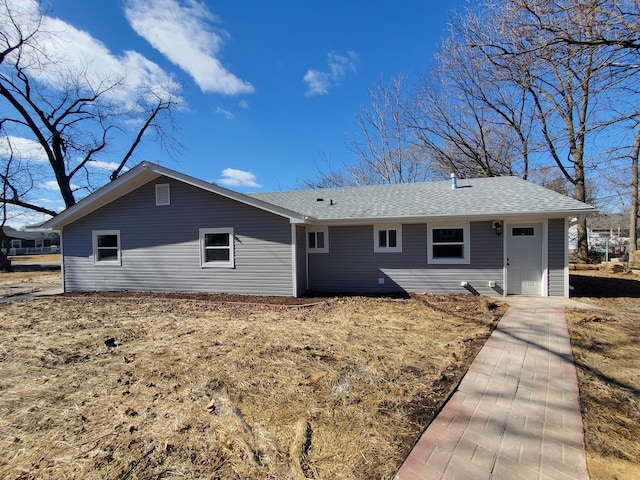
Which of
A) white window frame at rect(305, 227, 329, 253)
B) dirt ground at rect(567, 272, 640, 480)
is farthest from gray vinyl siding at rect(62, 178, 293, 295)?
dirt ground at rect(567, 272, 640, 480)

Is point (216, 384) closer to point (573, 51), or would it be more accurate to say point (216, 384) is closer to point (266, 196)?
point (573, 51)

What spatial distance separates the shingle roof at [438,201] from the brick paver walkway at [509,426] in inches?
192

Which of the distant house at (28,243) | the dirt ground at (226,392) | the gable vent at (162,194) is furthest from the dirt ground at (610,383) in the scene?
the distant house at (28,243)

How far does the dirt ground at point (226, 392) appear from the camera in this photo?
243 cm

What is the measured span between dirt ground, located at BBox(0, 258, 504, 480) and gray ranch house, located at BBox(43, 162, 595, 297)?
2646 mm

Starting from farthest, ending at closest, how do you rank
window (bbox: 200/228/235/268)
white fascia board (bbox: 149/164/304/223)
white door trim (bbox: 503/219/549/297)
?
window (bbox: 200/228/235/268)
white fascia board (bbox: 149/164/304/223)
white door trim (bbox: 503/219/549/297)

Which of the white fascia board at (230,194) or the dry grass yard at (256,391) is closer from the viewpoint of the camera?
the dry grass yard at (256,391)

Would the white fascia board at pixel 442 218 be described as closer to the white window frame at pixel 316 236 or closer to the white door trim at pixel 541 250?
the white door trim at pixel 541 250

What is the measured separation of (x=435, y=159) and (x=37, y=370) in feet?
75.0

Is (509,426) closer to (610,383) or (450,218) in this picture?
(610,383)

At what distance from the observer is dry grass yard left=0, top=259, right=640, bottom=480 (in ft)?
7.95

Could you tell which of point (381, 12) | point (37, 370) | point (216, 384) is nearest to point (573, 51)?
point (381, 12)

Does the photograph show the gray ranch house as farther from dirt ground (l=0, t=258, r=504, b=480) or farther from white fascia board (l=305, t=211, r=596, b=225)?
dirt ground (l=0, t=258, r=504, b=480)

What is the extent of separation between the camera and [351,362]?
4336 mm
